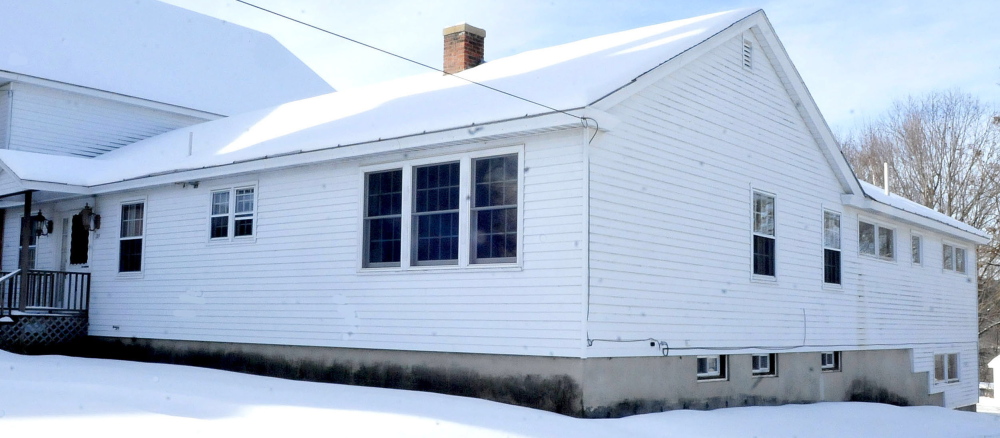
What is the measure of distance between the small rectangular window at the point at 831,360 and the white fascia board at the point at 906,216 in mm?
2943

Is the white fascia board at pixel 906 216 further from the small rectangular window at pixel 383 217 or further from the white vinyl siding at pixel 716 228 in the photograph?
the small rectangular window at pixel 383 217

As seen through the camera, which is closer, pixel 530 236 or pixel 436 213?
pixel 530 236

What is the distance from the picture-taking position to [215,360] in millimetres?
16781

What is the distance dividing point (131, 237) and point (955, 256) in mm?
19912

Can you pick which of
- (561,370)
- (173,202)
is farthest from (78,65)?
(561,370)

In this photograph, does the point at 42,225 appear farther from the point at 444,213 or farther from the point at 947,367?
the point at 947,367

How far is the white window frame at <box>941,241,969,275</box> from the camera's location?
2420 centimetres

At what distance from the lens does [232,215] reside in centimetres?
1678

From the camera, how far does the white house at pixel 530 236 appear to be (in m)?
12.6

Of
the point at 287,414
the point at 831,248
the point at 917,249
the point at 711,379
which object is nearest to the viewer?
the point at 287,414

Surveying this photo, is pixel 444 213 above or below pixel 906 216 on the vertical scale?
below

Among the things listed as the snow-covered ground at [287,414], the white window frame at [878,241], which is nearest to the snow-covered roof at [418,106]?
the snow-covered ground at [287,414]

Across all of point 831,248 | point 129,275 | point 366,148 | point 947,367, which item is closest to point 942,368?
point 947,367

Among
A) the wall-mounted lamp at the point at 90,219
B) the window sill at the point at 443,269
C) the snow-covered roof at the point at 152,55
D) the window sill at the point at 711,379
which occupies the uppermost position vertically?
the snow-covered roof at the point at 152,55
